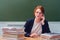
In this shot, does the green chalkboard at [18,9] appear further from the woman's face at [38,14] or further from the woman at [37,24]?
the woman's face at [38,14]

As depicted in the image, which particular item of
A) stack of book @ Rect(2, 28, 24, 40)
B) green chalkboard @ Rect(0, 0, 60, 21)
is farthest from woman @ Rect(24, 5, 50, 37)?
stack of book @ Rect(2, 28, 24, 40)

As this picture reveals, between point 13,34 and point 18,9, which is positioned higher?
point 18,9

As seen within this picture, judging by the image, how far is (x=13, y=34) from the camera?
1767mm

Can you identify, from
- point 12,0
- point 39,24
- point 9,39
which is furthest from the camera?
point 12,0

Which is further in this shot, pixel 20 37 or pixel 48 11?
pixel 48 11

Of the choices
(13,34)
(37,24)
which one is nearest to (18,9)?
(37,24)

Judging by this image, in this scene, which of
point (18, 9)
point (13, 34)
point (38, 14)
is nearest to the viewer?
point (13, 34)

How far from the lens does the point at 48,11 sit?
148 inches

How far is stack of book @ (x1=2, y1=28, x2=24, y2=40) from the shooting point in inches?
69.2

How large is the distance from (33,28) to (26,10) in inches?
35.5

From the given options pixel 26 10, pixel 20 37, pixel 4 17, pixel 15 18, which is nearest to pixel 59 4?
pixel 26 10

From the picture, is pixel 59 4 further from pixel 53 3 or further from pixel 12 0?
pixel 12 0

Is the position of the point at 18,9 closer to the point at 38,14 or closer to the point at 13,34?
the point at 38,14

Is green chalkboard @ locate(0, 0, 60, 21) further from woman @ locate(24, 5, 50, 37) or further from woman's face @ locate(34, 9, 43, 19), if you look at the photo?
woman's face @ locate(34, 9, 43, 19)
